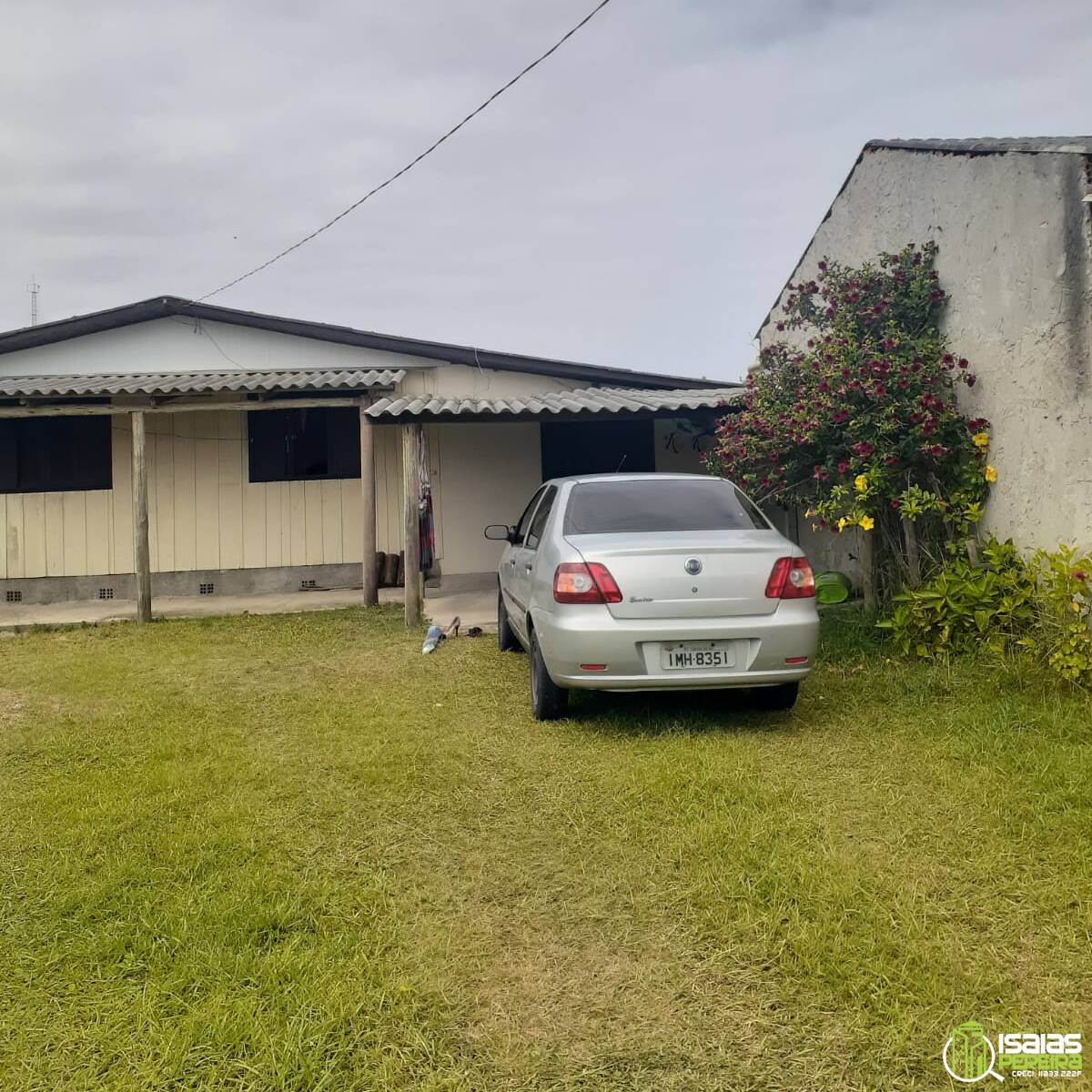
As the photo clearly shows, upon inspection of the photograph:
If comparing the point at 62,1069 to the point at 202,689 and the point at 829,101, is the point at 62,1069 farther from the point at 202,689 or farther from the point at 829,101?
the point at 829,101

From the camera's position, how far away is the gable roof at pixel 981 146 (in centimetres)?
493

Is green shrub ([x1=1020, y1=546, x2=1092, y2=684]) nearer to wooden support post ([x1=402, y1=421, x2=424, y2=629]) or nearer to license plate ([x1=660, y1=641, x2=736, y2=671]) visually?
license plate ([x1=660, y1=641, x2=736, y2=671])

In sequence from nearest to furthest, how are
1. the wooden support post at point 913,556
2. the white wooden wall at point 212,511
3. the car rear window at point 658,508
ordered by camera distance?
the car rear window at point 658,508 < the wooden support post at point 913,556 < the white wooden wall at point 212,511

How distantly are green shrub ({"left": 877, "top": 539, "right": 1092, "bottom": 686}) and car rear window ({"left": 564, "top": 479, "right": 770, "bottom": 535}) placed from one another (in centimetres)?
157

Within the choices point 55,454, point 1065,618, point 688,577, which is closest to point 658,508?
point 688,577

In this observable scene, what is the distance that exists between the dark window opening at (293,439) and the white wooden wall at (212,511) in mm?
123

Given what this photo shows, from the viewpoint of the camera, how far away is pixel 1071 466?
4859 mm

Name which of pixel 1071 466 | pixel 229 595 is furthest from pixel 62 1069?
pixel 229 595

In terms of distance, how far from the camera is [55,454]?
10.6 metres

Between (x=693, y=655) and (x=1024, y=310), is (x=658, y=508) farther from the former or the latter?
(x=1024, y=310)

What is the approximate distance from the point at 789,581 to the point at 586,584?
109 centimetres

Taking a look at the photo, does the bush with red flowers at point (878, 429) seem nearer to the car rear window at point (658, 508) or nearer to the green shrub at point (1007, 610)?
the green shrub at point (1007, 610)

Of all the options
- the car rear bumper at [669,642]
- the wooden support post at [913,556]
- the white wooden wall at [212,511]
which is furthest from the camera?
the white wooden wall at [212,511]

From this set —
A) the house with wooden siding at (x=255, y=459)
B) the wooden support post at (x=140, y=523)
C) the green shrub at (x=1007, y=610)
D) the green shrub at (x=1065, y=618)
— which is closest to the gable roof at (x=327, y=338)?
the house with wooden siding at (x=255, y=459)
